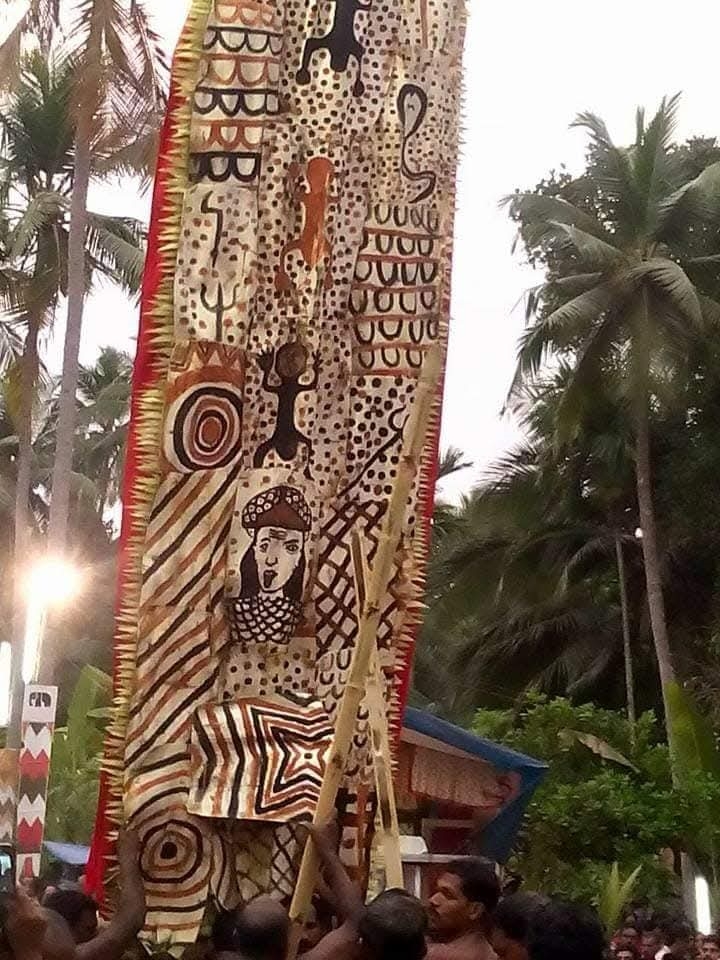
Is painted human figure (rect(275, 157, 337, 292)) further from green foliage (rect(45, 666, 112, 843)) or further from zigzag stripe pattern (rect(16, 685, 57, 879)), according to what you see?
green foliage (rect(45, 666, 112, 843))

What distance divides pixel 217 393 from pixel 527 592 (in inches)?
861

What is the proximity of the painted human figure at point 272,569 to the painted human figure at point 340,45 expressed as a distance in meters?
1.60

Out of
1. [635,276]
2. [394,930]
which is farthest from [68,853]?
[635,276]

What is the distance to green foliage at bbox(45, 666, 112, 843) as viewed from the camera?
17.6 meters

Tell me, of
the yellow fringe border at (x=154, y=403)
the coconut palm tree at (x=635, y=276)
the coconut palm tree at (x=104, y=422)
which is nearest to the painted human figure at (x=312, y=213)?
the yellow fringe border at (x=154, y=403)

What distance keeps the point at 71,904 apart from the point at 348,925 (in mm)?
964

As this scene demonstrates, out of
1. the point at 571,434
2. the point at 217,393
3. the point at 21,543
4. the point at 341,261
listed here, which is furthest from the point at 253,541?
the point at 571,434

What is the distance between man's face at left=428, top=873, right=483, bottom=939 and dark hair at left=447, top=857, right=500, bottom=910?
0.02m

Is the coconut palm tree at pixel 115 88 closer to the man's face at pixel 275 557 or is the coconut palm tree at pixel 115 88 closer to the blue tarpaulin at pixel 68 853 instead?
the blue tarpaulin at pixel 68 853

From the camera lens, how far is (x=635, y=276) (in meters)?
23.2

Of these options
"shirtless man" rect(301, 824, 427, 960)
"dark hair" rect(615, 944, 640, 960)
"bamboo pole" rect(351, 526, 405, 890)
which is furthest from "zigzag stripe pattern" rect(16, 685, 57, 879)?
"dark hair" rect(615, 944, 640, 960)

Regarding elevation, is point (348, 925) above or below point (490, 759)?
below

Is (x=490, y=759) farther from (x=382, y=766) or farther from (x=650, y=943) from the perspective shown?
(x=382, y=766)

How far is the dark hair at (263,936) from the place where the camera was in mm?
4133
